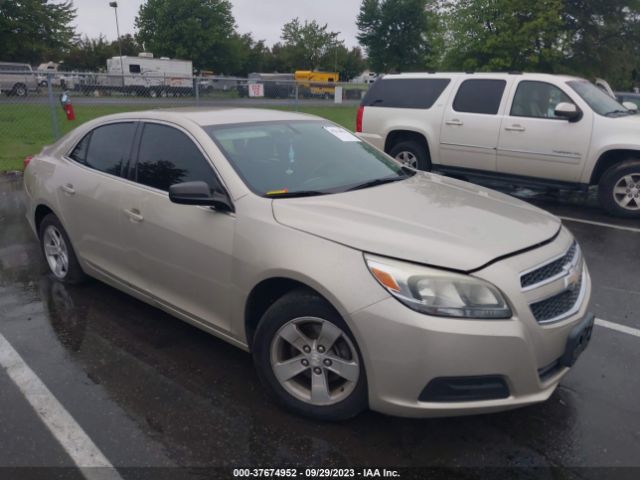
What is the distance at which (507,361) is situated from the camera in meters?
2.55

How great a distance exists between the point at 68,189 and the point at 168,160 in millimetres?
1230

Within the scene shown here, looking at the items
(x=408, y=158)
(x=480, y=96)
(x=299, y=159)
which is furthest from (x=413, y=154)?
(x=299, y=159)

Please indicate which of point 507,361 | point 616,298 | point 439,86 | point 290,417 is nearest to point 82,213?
point 290,417

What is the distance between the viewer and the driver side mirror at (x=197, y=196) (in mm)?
3178

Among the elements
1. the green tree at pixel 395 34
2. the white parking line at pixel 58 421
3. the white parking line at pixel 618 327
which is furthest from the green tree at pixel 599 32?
the green tree at pixel 395 34

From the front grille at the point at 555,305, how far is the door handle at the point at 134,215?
8.28 ft

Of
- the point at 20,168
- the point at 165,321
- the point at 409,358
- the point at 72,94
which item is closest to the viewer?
the point at 409,358

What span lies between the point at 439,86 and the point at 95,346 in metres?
6.97

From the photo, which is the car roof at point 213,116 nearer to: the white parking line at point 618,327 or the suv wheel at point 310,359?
the suv wheel at point 310,359

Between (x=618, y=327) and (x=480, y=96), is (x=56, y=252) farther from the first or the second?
(x=480, y=96)

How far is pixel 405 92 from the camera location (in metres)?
9.32

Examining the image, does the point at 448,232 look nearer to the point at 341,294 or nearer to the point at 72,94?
the point at 341,294

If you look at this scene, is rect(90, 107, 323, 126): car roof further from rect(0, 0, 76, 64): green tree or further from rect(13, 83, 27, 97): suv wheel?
rect(0, 0, 76, 64): green tree

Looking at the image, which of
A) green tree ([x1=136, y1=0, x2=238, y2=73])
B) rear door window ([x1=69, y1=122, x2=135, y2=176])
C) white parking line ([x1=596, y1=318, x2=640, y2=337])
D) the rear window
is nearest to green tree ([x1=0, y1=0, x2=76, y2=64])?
green tree ([x1=136, y1=0, x2=238, y2=73])
